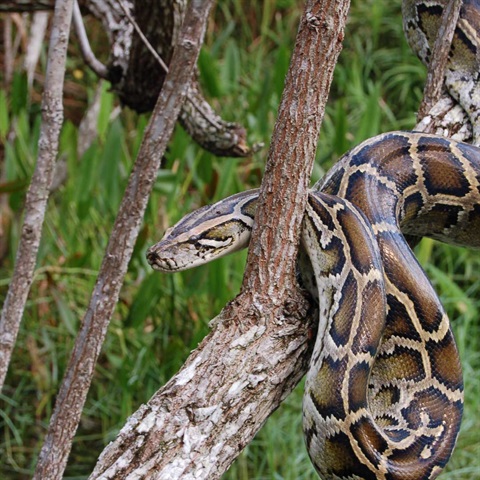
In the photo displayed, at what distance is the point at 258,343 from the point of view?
8.74 feet

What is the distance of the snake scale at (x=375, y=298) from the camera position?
276cm

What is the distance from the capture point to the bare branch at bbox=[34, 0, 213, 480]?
3199 millimetres

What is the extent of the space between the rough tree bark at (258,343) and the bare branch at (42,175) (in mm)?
1052

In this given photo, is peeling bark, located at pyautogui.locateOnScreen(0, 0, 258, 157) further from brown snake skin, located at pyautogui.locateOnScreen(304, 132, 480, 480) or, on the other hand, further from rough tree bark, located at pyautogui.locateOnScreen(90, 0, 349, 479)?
rough tree bark, located at pyautogui.locateOnScreen(90, 0, 349, 479)

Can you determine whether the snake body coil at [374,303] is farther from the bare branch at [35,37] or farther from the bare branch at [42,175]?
the bare branch at [35,37]

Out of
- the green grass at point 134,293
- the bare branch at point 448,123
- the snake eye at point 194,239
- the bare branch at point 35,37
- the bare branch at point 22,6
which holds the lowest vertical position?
the green grass at point 134,293

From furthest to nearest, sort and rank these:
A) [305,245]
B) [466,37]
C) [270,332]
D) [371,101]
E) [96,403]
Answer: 1. [96,403]
2. [371,101]
3. [466,37]
4. [305,245]
5. [270,332]

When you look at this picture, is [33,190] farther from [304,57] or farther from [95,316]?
[304,57]

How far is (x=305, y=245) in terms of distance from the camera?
2920 millimetres

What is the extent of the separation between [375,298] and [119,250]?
3.46 feet

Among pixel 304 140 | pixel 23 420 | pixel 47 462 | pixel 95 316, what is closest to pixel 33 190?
pixel 95 316

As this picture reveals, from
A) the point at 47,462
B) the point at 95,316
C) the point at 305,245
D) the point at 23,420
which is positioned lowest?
the point at 23,420

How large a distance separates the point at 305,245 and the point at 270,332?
39 centimetres

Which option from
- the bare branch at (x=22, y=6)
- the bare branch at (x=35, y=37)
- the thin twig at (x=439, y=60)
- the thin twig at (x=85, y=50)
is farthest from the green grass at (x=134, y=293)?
the thin twig at (x=439, y=60)
